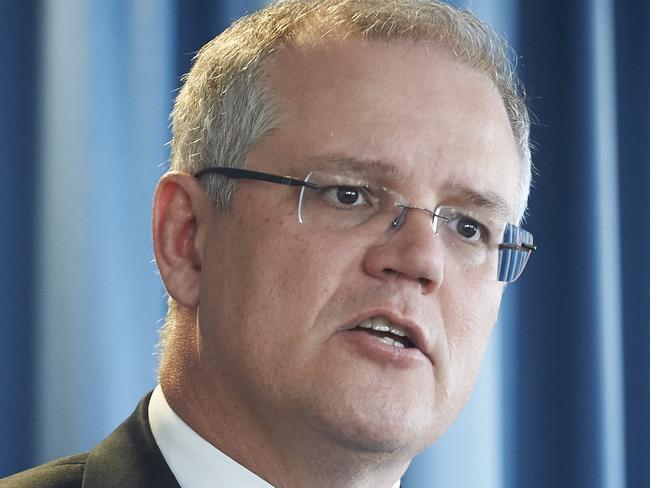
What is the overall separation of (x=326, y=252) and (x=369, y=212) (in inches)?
3.7

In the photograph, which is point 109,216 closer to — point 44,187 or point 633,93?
point 44,187

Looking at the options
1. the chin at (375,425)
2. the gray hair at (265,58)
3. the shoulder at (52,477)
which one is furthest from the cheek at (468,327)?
the shoulder at (52,477)

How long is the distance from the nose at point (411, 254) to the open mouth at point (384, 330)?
0.20ft

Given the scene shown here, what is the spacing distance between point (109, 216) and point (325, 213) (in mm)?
566

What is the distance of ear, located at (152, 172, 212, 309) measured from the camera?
65.3 inches

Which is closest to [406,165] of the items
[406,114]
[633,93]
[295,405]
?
[406,114]

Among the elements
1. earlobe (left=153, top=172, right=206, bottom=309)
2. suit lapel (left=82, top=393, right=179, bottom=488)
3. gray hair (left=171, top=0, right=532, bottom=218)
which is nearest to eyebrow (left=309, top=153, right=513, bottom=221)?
gray hair (left=171, top=0, right=532, bottom=218)

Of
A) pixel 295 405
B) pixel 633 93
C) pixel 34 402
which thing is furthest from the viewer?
pixel 633 93

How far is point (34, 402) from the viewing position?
189 cm

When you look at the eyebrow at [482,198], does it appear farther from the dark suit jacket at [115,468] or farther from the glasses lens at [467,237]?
the dark suit jacket at [115,468]

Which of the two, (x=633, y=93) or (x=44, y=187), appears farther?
(x=633, y=93)

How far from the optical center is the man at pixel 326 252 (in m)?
1.48

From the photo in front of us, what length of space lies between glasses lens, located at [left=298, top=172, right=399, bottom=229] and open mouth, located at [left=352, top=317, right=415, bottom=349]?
0.15 meters

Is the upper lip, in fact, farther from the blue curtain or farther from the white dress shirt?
the blue curtain
